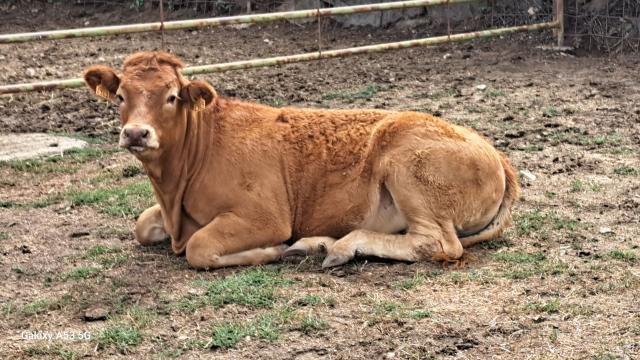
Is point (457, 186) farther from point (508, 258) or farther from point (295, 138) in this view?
point (295, 138)

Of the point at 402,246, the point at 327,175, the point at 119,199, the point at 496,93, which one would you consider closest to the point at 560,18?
the point at 496,93

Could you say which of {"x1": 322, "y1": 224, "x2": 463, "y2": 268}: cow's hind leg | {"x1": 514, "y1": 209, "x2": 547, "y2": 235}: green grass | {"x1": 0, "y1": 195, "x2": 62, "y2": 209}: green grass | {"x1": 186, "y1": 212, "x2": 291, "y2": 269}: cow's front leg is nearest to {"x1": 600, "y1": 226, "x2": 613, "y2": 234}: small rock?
{"x1": 514, "y1": 209, "x2": 547, "y2": 235}: green grass

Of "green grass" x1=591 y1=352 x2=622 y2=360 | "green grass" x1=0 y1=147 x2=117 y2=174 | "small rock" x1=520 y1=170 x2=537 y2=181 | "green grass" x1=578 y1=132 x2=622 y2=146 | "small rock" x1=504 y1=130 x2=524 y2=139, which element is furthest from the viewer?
"small rock" x1=504 y1=130 x2=524 y2=139

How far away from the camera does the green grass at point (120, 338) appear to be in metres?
5.06

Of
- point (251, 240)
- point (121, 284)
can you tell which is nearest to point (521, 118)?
point (251, 240)

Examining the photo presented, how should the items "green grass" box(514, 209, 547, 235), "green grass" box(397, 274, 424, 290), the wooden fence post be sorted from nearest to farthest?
"green grass" box(397, 274, 424, 290), "green grass" box(514, 209, 547, 235), the wooden fence post

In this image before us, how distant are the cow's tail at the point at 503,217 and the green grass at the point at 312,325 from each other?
5.58 feet

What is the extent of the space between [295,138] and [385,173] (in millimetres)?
711

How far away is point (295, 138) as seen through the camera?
22.2ft

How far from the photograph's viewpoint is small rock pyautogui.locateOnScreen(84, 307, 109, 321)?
17.9 feet

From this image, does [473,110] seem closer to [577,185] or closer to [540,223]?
[577,185]

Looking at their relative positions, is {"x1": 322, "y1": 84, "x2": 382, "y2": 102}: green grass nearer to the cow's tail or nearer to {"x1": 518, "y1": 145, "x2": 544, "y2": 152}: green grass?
{"x1": 518, "y1": 145, "x2": 544, "y2": 152}: green grass

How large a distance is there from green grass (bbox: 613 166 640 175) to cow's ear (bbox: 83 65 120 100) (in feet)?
13.9

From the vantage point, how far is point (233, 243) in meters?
6.35
